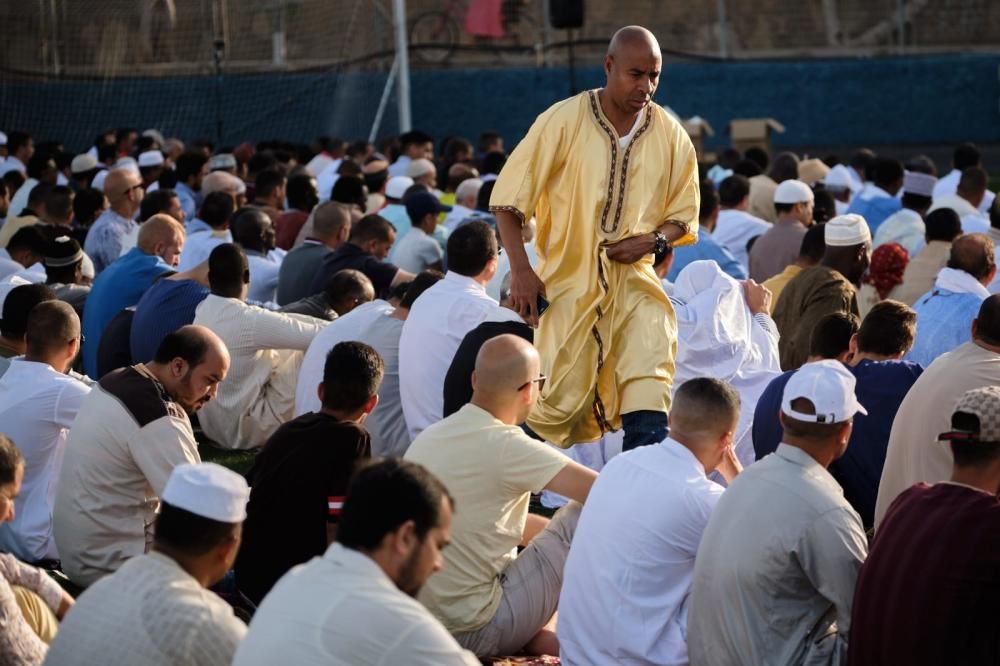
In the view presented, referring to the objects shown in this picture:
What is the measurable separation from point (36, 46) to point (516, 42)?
25.0ft

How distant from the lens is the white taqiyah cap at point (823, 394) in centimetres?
445

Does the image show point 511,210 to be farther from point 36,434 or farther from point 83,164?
point 83,164

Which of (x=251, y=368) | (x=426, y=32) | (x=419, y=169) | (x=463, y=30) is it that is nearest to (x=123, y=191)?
(x=419, y=169)

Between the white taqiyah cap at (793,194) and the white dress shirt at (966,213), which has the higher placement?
the white taqiyah cap at (793,194)

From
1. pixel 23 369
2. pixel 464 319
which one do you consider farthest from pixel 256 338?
pixel 23 369

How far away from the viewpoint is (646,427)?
234 inches

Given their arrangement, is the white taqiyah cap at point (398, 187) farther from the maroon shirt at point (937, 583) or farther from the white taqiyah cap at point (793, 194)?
the maroon shirt at point (937, 583)

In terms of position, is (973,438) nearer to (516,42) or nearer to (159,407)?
(159,407)

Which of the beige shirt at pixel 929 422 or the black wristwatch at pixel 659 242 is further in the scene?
the black wristwatch at pixel 659 242

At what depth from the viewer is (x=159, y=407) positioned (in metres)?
5.42

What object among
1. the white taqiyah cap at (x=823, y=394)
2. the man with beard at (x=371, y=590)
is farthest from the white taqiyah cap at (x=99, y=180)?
the man with beard at (x=371, y=590)

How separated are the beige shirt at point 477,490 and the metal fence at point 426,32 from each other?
16.3 metres

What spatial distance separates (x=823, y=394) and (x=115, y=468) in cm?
252

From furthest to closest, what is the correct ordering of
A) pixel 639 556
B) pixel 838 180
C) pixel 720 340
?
1. pixel 838 180
2. pixel 720 340
3. pixel 639 556
